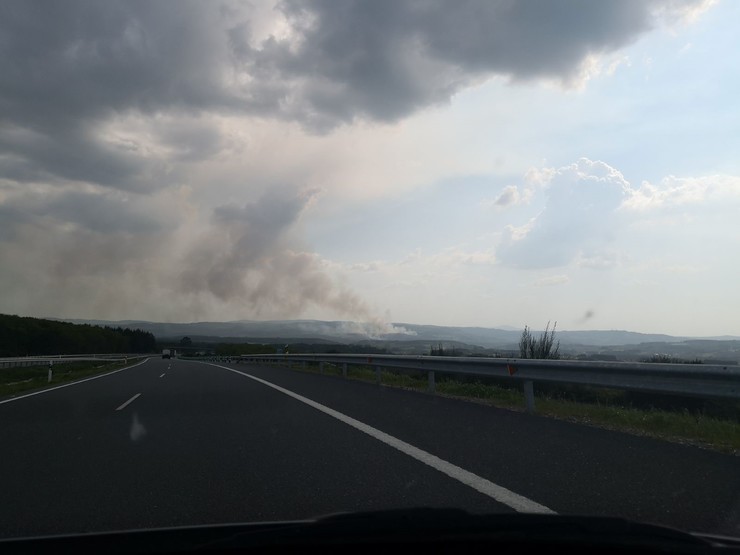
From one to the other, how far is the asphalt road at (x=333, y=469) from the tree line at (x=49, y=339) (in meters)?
111

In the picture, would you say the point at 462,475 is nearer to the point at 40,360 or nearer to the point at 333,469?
the point at 333,469

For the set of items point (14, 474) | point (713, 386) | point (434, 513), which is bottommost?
point (14, 474)

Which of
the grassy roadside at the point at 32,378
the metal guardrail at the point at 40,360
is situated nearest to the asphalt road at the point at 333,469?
the grassy roadside at the point at 32,378

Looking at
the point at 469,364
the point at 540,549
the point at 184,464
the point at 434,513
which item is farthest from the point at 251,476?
the point at 469,364

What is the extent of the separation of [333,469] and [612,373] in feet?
14.2

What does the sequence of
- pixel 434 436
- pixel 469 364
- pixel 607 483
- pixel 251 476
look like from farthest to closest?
pixel 469 364, pixel 434 436, pixel 251 476, pixel 607 483

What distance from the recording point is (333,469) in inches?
A: 245

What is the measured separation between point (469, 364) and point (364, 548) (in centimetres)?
980

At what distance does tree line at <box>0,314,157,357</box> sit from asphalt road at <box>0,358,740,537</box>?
363 feet

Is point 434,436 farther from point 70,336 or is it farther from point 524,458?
point 70,336

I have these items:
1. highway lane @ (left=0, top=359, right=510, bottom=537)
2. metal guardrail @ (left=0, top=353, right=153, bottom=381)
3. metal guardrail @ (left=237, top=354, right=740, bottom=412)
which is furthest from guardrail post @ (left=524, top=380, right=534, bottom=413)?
metal guardrail @ (left=0, top=353, right=153, bottom=381)

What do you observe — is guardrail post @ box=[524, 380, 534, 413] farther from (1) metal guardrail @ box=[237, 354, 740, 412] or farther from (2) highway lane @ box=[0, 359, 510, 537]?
(2) highway lane @ box=[0, 359, 510, 537]

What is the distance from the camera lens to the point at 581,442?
293 inches

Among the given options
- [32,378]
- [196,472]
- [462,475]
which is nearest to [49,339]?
[32,378]
